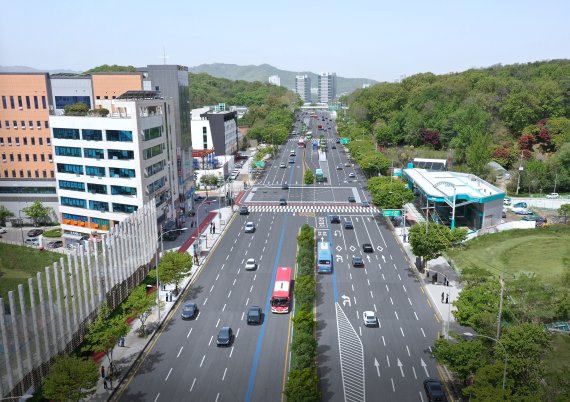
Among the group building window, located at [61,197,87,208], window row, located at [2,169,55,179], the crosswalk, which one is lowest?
the crosswalk

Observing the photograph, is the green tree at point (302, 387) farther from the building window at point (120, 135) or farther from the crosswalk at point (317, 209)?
the crosswalk at point (317, 209)

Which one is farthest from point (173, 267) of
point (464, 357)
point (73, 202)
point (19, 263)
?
point (464, 357)

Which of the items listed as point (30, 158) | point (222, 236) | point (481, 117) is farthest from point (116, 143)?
point (481, 117)

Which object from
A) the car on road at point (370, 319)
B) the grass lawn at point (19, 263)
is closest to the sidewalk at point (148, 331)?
the grass lawn at point (19, 263)

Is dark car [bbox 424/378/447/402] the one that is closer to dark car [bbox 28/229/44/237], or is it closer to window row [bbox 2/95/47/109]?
dark car [bbox 28/229/44/237]

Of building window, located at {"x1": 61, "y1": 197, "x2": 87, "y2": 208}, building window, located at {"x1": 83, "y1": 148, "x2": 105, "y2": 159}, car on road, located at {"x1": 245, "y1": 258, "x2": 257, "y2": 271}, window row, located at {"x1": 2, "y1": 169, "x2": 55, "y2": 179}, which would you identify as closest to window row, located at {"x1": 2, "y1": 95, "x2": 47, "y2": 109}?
window row, located at {"x1": 2, "y1": 169, "x2": 55, "y2": 179}

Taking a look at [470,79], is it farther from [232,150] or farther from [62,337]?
[62,337]

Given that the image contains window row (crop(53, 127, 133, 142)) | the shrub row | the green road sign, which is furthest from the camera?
the green road sign

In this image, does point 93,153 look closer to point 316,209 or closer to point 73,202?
point 73,202
